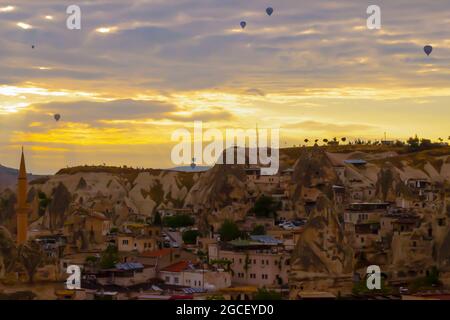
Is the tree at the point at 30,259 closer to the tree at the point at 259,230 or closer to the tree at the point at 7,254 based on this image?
the tree at the point at 7,254

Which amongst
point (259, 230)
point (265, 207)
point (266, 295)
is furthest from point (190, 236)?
point (266, 295)

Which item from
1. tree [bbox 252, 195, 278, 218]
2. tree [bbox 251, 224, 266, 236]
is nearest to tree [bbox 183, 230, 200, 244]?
tree [bbox 251, 224, 266, 236]

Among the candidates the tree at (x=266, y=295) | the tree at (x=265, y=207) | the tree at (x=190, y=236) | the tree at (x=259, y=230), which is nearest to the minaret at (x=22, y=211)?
the tree at (x=190, y=236)

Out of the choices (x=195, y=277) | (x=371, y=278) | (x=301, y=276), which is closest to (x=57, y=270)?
(x=195, y=277)

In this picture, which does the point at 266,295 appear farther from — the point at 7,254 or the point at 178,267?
the point at 7,254

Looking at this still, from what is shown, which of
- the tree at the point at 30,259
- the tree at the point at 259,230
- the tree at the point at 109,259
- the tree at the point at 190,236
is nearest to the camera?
the tree at the point at 30,259

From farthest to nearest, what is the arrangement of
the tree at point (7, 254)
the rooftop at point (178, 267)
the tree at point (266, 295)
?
the tree at point (7, 254) → the rooftop at point (178, 267) → the tree at point (266, 295)
